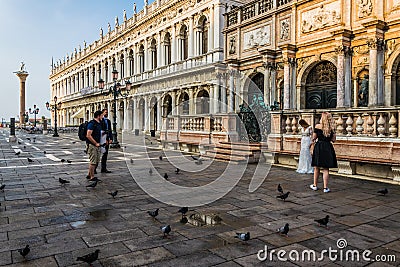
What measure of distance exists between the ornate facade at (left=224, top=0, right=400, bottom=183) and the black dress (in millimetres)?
1913

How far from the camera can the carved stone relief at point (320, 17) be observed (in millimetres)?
13203

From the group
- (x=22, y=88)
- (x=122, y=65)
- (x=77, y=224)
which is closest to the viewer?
(x=77, y=224)

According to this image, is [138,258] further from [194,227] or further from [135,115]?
[135,115]

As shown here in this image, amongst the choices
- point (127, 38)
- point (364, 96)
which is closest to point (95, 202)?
point (364, 96)

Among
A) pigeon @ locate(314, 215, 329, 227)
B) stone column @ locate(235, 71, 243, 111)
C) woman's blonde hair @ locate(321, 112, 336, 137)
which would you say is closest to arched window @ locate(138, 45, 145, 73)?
stone column @ locate(235, 71, 243, 111)

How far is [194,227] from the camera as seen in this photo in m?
4.52

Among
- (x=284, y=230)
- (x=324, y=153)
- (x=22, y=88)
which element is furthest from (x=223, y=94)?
(x=22, y=88)

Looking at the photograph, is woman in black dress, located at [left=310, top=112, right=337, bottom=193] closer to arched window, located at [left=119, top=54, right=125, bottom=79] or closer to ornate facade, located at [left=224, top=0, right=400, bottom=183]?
ornate facade, located at [left=224, top=0, right=400, bottom=183]

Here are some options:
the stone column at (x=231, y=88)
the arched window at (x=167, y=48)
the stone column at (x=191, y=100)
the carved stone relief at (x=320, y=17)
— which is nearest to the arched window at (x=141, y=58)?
the arched window at (x=167, y=48)

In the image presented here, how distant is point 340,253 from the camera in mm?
3646

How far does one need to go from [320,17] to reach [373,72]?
3.55m

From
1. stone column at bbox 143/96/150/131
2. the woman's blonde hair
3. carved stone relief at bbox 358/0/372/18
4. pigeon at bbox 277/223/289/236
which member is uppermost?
carved stone relief at bbox 358/0/372/18

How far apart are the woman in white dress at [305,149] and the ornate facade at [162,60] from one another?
46.8 ft

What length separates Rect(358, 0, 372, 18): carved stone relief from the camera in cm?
1208
